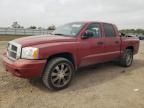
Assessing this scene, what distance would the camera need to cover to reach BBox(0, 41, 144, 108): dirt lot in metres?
3.64

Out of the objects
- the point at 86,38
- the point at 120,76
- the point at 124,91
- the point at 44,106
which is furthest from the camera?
the point at 120,76

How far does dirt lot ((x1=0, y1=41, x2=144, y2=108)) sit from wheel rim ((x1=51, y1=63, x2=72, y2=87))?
0.68 ft

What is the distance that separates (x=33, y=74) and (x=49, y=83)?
47cm

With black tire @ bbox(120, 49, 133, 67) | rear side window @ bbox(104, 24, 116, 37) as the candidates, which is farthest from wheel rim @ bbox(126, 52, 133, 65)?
rear side window @ bbox(104, 24, 116, 37)

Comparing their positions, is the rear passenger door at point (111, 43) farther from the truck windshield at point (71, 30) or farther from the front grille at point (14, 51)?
the front grille at point (14, 51)

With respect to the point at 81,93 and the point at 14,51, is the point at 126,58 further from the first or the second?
the point at 14,51

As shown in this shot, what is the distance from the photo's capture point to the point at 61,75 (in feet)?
14.4

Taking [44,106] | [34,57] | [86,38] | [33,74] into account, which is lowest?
[44,106]

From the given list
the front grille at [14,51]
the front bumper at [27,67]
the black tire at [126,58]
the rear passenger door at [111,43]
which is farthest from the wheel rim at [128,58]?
the front grille at [14,51]

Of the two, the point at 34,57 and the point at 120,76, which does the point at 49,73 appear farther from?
the point at 120,76

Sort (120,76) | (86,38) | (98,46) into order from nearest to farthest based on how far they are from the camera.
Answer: (86,38) → (98,46) → (120,76)

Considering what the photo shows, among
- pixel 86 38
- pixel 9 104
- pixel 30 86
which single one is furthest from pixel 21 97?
pixel 86 38

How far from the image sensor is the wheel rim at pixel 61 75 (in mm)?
4286

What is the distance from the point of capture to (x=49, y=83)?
165 inches
